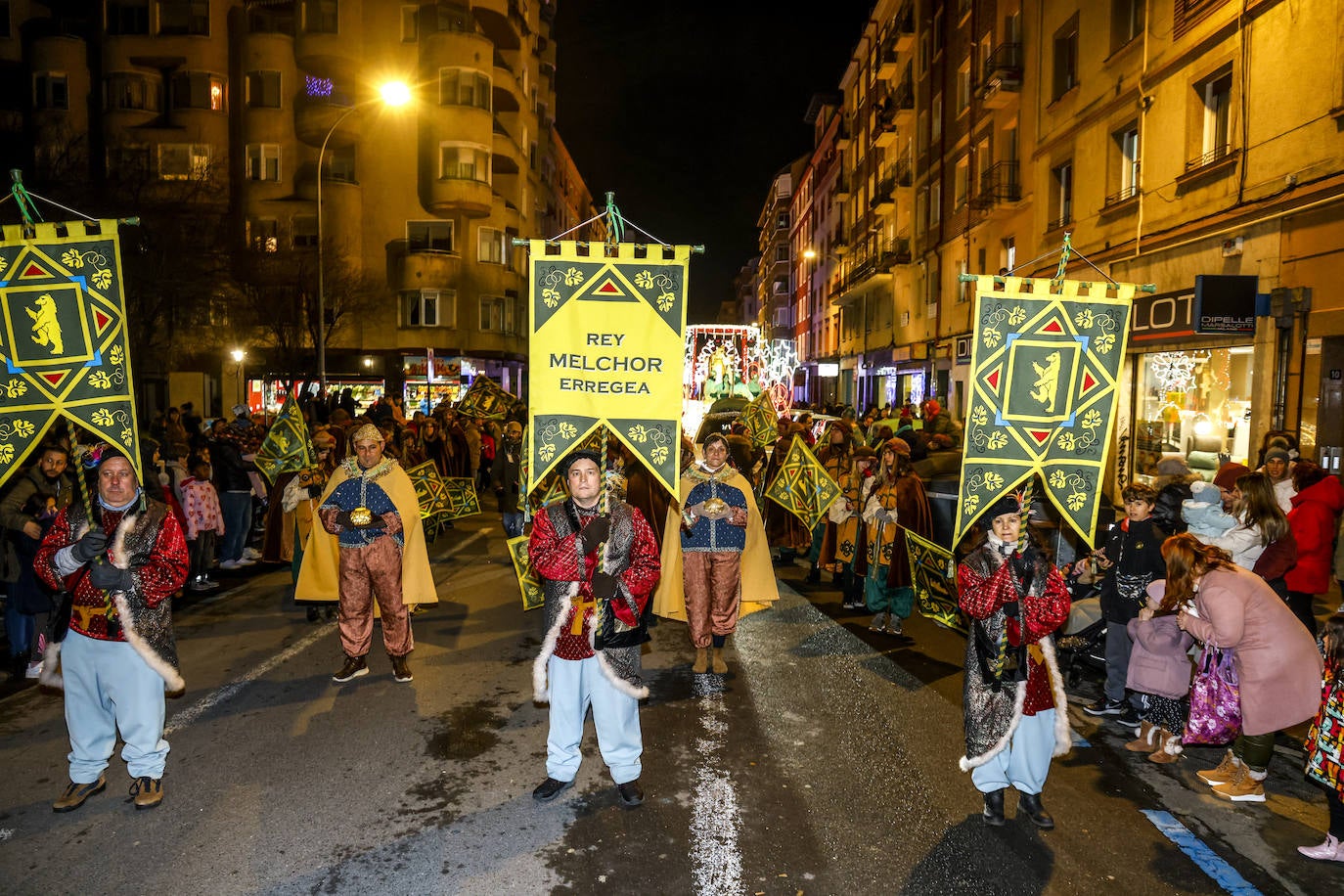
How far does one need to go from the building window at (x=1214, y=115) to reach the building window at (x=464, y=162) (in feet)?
90.8

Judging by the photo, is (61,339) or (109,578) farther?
(61,339)

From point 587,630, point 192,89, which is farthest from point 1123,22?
point 192,89

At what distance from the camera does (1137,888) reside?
160 inches

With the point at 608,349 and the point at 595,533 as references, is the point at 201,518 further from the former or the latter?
the point at 595,533

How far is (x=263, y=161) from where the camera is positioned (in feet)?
112

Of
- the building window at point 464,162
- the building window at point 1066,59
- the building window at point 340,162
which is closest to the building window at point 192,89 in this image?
the building window at point 340,162

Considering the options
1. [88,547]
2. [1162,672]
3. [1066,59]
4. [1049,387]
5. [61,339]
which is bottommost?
[1162,672]

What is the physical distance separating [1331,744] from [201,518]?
33.8ft

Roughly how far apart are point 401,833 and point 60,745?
2720 mm

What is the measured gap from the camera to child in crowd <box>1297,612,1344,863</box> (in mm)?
4188

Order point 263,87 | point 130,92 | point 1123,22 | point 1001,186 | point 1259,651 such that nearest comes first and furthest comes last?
point 1259,651
point 1123,22
point 1001,186
point 130,92
point 263,87

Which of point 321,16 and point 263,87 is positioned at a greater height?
point 321,16

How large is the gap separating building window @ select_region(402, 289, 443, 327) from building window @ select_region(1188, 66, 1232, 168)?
91.7ft

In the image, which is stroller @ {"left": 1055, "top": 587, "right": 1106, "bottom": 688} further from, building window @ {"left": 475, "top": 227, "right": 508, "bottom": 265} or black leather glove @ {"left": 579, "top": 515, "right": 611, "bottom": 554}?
building window @ {"left": 475, "top": 227, "right": 508, "bottom": 265}
